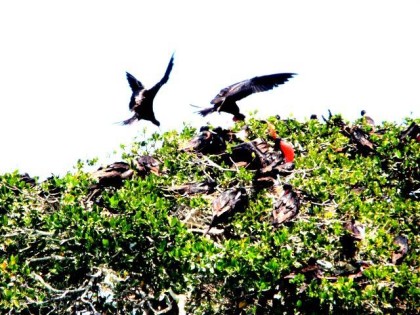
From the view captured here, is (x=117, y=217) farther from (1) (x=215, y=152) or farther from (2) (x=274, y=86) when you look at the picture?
(2) (x=274, y=86)

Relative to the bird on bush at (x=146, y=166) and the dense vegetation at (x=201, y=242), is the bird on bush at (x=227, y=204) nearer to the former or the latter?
the dense vegetation at (x=201, y=242)

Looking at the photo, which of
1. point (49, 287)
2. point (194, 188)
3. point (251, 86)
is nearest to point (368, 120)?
point (251, 86)

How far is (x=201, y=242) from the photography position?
5.19 meters

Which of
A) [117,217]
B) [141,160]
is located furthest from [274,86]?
[117,217]

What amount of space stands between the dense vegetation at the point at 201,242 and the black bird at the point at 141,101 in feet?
4.45

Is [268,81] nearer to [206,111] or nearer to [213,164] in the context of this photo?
[206,111]

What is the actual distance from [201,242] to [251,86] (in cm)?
301

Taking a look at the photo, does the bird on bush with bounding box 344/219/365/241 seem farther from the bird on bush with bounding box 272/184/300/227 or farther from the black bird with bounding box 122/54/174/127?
the black bird with bounding box 122/54/174/127

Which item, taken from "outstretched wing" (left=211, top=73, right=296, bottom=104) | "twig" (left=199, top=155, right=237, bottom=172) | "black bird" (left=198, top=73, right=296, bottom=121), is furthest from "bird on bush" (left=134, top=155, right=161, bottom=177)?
"outstretched wing" (left=211, top=73, right=296, bottom=104)

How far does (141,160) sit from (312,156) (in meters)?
1.89

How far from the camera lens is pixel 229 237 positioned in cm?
575

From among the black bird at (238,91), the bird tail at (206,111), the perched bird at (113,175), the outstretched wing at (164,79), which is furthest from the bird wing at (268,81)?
the perched bird at (113,175)

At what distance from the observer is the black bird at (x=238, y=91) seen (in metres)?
→ 7.42

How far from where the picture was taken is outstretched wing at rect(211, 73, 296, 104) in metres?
7.43
